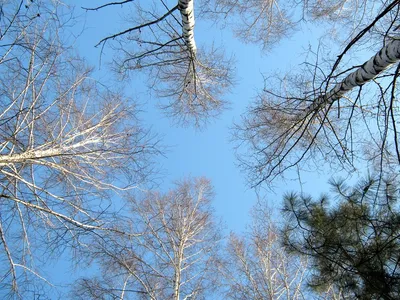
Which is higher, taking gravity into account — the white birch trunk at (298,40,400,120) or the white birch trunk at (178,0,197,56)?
the white birch trunk at (178,0,197,56)

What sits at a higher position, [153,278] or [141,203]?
[141,203]

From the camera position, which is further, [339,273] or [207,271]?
[207,271]

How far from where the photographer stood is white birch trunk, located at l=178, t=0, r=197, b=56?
3.53 metres

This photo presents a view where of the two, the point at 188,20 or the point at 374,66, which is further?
the point at 188,20

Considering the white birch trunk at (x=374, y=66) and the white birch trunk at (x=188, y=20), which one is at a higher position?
the white birch trunk at (x=188, y=20)

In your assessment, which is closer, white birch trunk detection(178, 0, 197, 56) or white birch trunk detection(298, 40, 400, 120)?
white birch trunk detection(298, 40, 400, 120)

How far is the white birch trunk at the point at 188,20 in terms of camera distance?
3.53 meters

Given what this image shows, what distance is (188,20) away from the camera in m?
3.81

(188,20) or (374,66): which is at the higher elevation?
(188,20)

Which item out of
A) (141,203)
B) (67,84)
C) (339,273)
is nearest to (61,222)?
(67,84)

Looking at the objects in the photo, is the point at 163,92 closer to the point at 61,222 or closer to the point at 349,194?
the point at 61,222

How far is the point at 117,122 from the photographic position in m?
5.82

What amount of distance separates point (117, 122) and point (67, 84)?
1161 millimetres

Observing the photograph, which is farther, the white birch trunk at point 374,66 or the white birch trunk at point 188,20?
the white birch trunk at point 188,20
